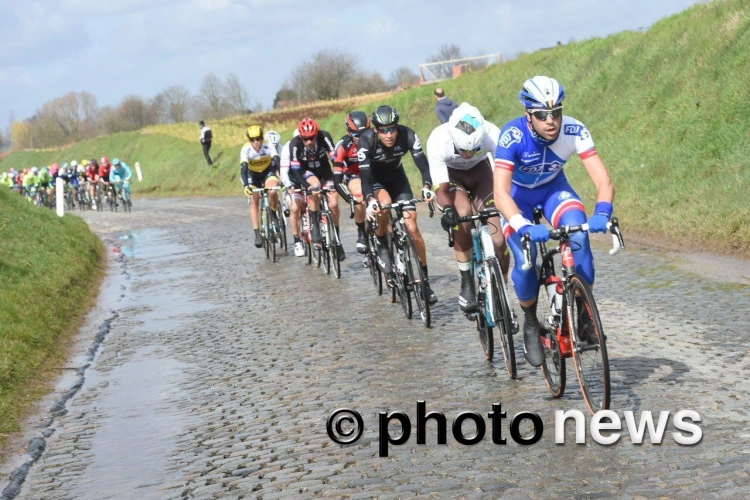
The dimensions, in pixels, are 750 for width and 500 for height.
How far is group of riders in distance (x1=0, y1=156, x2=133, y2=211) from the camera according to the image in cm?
4050

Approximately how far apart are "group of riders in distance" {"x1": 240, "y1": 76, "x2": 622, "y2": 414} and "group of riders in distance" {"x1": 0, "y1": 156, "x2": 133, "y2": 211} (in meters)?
24.9

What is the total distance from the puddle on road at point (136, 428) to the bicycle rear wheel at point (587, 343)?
2.51 meters

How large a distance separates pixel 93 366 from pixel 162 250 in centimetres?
1240

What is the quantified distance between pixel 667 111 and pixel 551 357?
666 inches

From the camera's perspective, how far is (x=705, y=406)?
634 centimetres

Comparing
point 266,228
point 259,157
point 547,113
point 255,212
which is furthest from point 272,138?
point 547,113

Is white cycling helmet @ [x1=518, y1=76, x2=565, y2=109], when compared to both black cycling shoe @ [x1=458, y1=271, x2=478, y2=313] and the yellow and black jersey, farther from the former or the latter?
the yellow and black jersey

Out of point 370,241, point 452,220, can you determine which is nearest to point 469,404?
point 452,220

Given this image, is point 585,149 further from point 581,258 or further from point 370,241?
point 370,241

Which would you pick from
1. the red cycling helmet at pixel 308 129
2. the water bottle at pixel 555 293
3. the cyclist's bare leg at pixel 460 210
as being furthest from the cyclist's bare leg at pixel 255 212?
the water bottle at pixel 555 293

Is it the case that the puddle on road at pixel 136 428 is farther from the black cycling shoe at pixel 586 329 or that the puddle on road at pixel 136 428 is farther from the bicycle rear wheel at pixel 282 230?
the bicycle rear wheel at pixel 282 230

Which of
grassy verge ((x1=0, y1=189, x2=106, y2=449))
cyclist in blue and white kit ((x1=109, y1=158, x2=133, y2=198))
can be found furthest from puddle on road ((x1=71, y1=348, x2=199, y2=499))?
cyclist in blue and white kit ((x1=109, y1=158, x2=133, y2=198))

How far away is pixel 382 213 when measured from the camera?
463 inches

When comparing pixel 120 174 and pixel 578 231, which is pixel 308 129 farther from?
pixel 120 174
